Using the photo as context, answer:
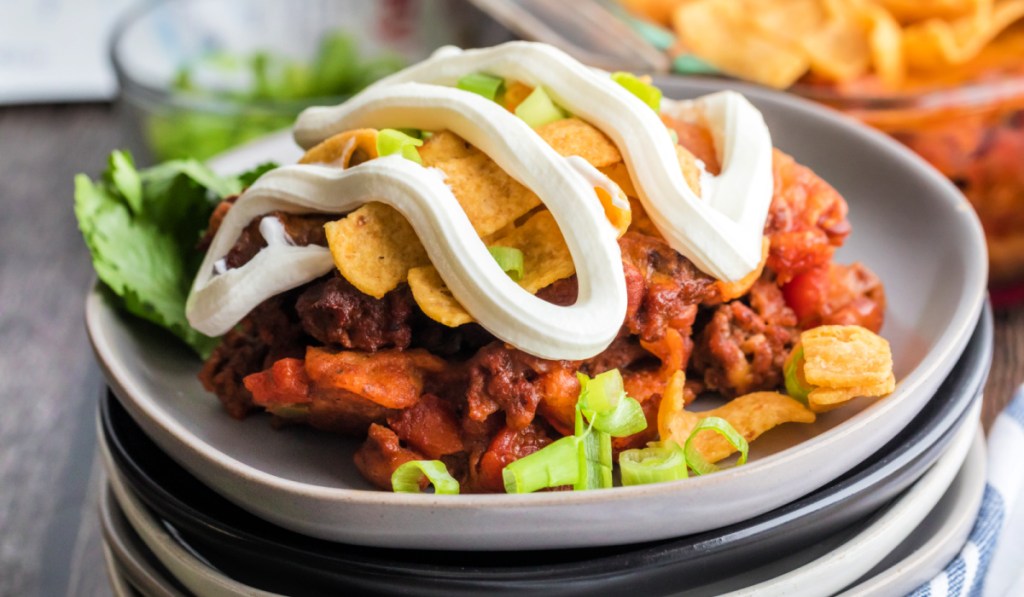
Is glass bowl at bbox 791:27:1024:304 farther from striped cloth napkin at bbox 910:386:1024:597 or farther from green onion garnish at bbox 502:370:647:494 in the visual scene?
green onion garnish at bbox 502:370:647:494

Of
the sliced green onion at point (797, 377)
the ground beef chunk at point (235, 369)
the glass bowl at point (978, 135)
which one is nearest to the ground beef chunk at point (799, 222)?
the sliced green onion at point (797, 377)

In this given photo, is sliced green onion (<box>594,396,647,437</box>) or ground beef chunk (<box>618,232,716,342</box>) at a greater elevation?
ground beef chunk (<box>618,232,716,342</box>)

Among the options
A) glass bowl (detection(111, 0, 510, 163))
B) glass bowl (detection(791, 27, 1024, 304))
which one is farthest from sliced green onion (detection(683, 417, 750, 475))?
glass bowl (detection(111, 0, 510, 163))

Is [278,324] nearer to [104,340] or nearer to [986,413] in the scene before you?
[104,340]

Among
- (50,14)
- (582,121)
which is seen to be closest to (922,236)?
(582,121)

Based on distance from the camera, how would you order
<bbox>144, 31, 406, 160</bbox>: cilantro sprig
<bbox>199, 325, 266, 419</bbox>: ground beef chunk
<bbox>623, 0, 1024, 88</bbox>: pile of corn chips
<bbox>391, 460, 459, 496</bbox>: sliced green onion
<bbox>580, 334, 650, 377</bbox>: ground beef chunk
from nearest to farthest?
<bbox>391, 460, 459, 496</bbox>: sliced green onion, <bbox>580, 334, 650, 377</bbox>: ground beef chunk, <bbox>199, 325, 266, 419</bbox>: ground beef chunk, <bbox>623, 0, 1024, 88</bbox>: pile of corn chips, <bbox>144, 31, 406, 160</bbox>: cilantro sprig

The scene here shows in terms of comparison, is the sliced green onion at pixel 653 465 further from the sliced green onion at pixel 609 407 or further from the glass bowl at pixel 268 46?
the glass bowl at pixel 268 46

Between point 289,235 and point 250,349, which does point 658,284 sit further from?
point 250,349
